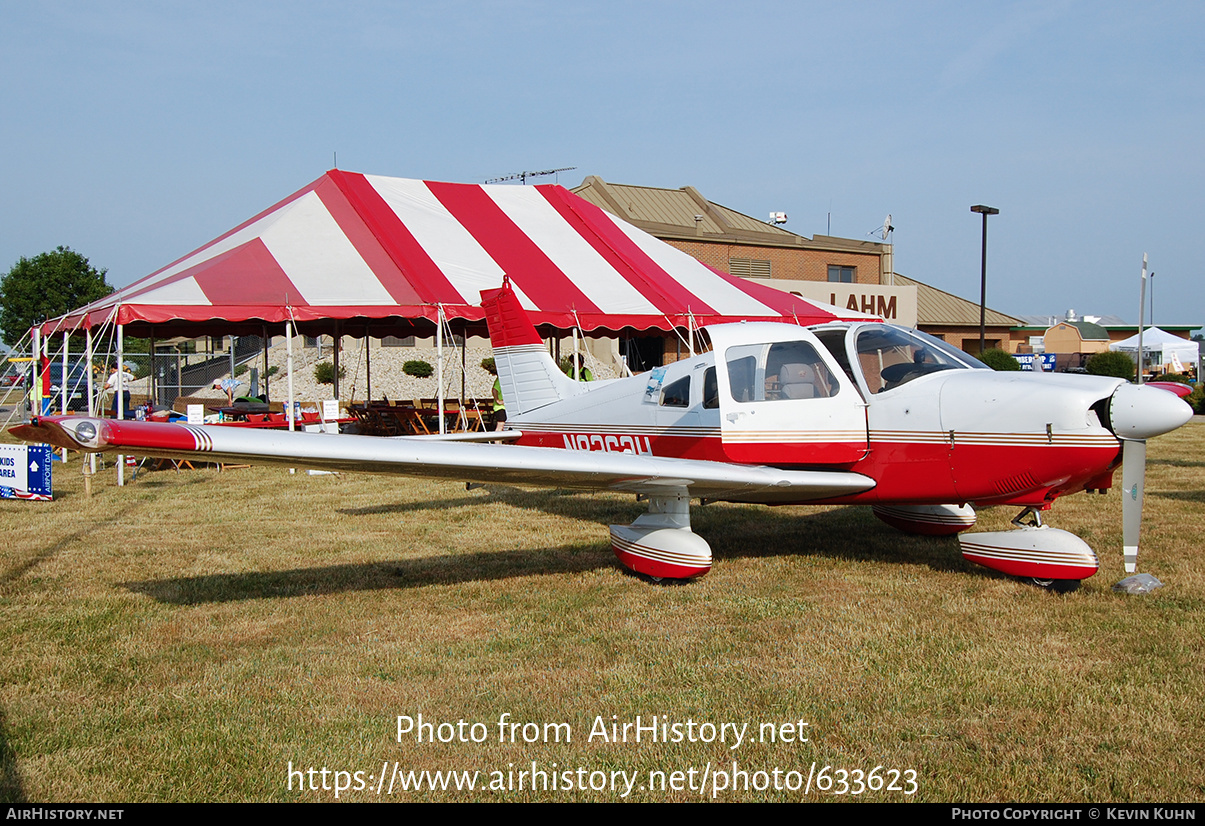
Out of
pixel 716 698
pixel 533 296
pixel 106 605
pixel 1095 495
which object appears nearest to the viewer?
pixel 716 698

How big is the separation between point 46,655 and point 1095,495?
979cm

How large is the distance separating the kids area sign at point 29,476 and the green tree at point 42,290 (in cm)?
4660

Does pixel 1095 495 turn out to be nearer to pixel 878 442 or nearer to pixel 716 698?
pixel 878 442

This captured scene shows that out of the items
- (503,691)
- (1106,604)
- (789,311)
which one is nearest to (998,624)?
(1106,604)

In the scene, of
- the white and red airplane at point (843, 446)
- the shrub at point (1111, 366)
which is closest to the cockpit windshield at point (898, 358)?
the white and red airplane at point (843, 446)

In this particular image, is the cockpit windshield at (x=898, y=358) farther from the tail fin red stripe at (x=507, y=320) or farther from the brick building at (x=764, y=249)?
the brick building at (x=764, y=249)

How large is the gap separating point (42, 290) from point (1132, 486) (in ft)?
194

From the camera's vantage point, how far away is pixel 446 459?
15.5 feet

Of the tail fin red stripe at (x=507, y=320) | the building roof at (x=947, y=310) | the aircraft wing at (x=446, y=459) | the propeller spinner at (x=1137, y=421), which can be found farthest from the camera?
the building roof at (x=947, y=310)

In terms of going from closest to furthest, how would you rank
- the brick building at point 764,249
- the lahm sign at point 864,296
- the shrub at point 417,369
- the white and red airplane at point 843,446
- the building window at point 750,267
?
the white and red airplane at point 843,446 → the lahm sign at point 864,296 → the brick building at point 764,249 → the building window at point 750,267 → the shrub at point 417,369

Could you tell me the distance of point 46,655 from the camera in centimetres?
432

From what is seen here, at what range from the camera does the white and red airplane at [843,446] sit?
15.8 feet

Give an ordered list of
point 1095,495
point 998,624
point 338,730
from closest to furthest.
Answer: point 338,730 < point 998,624 < point 1095,495

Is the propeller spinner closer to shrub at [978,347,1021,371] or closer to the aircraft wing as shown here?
the aircraft wing
